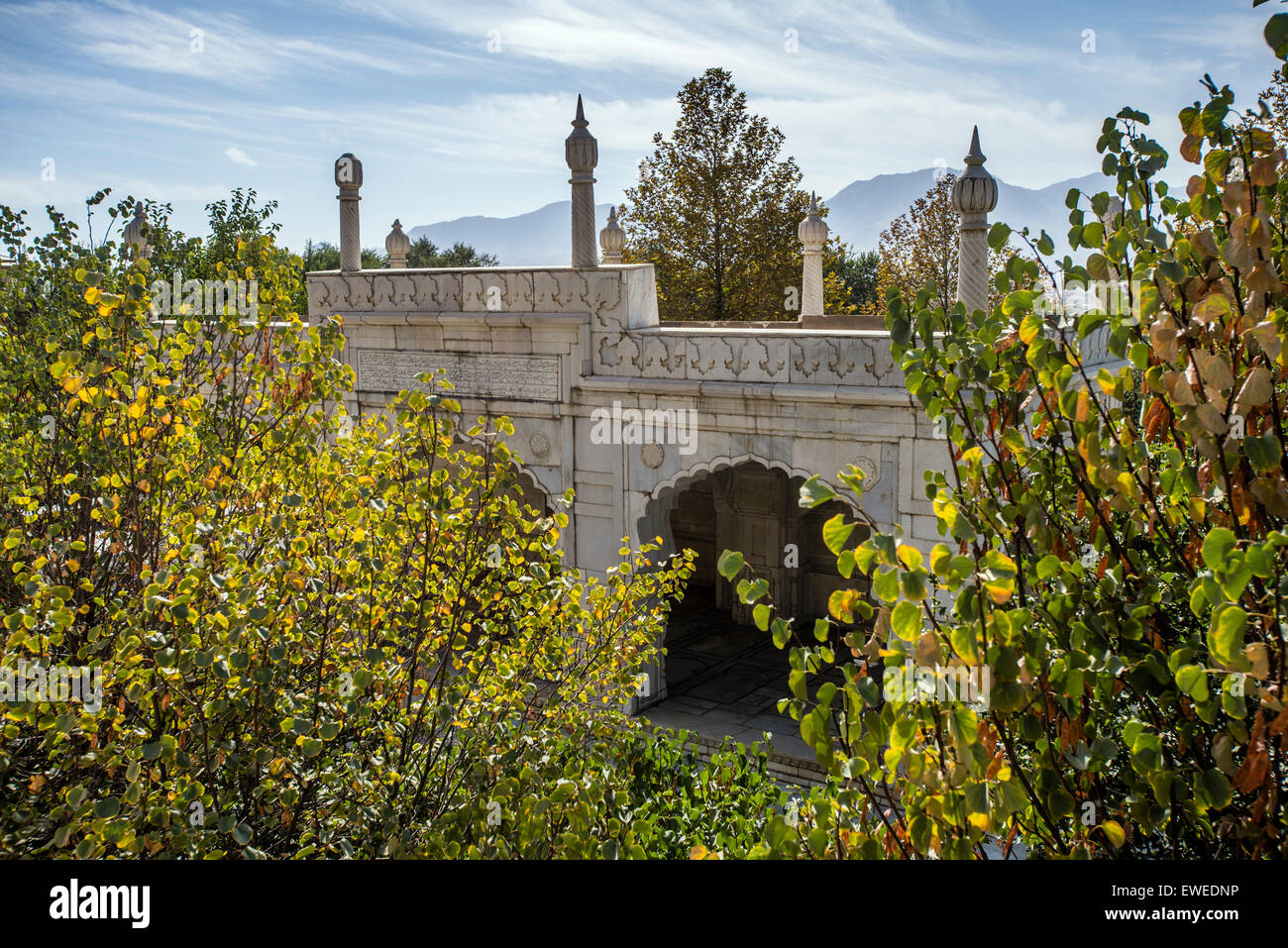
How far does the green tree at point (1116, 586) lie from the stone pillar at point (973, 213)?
307 inches

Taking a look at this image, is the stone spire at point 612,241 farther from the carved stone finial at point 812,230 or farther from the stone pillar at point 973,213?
the stone pillar at point 973,213

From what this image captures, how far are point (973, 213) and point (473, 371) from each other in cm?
646

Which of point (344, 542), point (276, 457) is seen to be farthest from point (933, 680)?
point (276, 457)

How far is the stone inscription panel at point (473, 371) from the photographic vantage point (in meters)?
13.2

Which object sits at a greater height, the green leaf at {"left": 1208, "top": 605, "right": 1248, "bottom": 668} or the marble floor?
the green leaf at {"left": 1208, "top": 605, "right": 1248, "bottom": 668}

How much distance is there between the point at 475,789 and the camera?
4516 mm

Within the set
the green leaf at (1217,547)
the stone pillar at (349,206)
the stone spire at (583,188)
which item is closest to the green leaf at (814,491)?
the green leaf at (1217,547)

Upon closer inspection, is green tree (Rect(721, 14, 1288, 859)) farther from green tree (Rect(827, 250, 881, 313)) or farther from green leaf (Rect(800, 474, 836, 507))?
green tree (Rect(827, 250, 881, 313))

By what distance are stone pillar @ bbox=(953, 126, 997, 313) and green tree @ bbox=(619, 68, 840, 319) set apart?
58.6ft

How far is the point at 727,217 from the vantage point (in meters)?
28.5

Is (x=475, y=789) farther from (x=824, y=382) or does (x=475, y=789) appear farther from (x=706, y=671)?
(x=706, y=671)

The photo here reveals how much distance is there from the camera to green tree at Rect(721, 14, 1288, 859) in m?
2.11

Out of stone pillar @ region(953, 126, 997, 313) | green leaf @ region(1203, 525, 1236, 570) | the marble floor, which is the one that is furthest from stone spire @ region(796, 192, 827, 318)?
green leaf @ region(1203, 525, 1236, 570)
